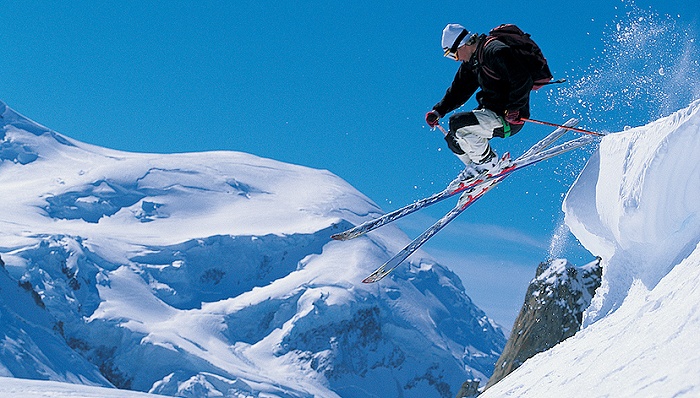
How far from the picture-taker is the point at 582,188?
5.38 metres

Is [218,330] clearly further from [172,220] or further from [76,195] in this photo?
[76,195]

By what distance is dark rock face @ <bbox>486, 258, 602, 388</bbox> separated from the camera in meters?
34.3

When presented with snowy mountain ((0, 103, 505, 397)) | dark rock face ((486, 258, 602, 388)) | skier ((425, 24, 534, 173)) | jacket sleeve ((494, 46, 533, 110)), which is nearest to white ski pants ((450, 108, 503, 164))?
skier ((425, 24, 534, 173))

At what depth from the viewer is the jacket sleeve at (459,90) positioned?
6.43 m

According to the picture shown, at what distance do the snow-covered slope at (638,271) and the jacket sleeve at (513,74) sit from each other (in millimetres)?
879

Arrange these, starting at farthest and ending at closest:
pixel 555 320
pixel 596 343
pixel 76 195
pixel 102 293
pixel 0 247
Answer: pixel 76 195, pixel 102 293, pixel 0 247, pixel 555 320, pixel 596 343

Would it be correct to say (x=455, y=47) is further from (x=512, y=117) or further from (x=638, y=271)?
(x=638, y=271)

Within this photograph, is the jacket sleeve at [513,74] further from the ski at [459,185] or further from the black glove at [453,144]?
the ski at [459,185]

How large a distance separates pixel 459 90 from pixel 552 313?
1175 inches

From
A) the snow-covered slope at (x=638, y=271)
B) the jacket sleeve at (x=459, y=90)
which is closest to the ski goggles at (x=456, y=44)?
the jacket sleeve at (x=459, y=90)

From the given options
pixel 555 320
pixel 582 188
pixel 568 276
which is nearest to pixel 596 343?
pixel 582 188

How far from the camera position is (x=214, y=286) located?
6614 inches

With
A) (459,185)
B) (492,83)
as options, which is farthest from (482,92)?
(459,185)

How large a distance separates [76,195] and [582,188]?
590 ft
